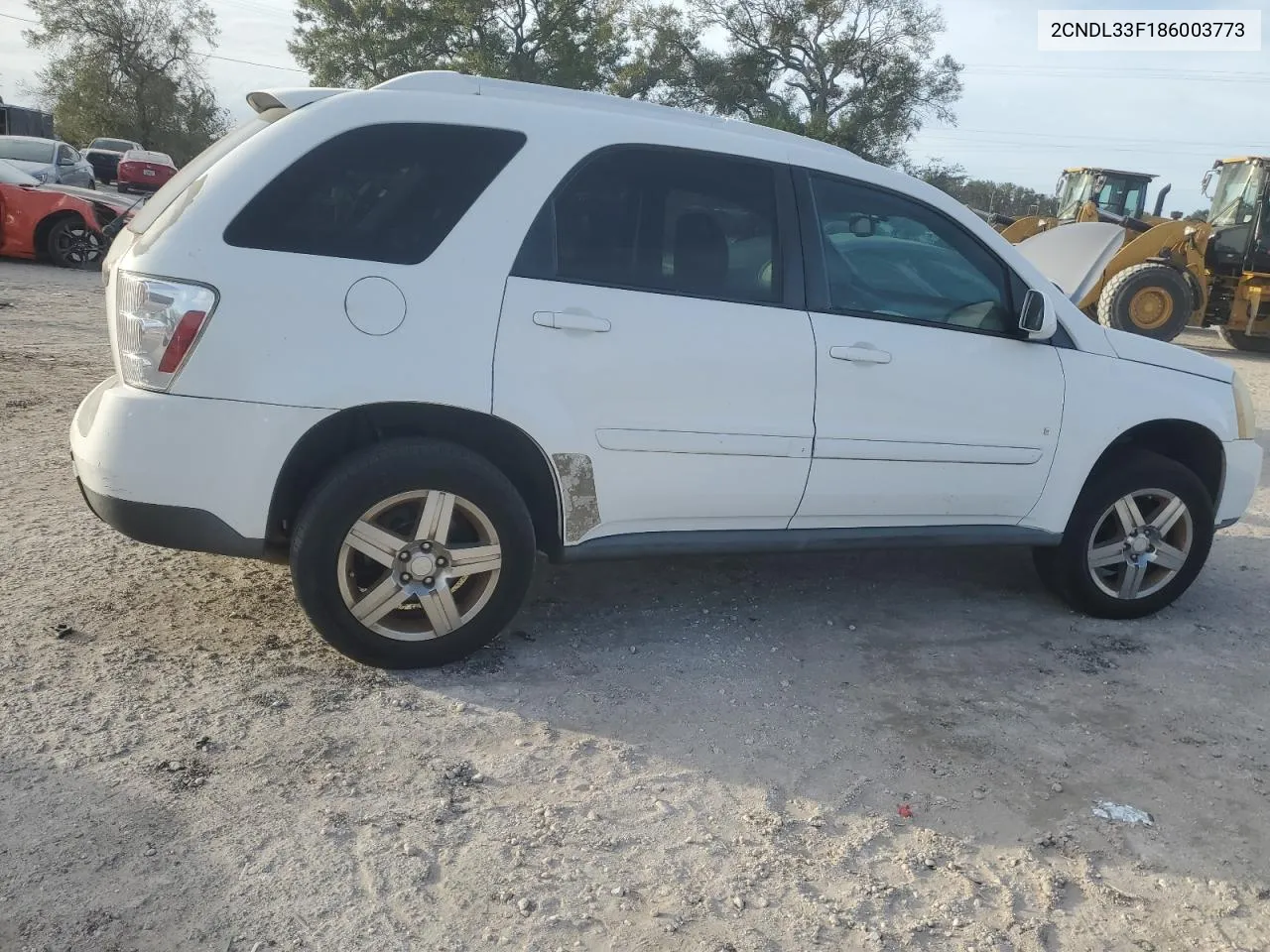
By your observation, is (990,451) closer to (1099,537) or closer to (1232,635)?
(1099,537)

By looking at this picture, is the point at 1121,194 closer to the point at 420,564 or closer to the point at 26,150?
the point at 420,564

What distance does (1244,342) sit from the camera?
17.4m

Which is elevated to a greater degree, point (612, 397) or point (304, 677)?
point (612, 397)

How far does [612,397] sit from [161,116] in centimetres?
5680

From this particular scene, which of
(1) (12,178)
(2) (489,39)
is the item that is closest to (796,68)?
(2) (489,39)

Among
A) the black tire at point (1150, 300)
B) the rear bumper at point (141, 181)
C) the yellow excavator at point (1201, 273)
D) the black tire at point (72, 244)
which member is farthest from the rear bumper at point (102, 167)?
the black tire at point (1150, 300)

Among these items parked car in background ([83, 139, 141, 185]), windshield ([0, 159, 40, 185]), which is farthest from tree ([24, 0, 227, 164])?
windshield ([0, 159, 40, 185])

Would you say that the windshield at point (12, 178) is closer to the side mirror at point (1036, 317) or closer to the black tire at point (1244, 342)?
the side mirror at point (1036, 317)

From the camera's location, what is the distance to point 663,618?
441 centimetres

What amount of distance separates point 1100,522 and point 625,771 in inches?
101

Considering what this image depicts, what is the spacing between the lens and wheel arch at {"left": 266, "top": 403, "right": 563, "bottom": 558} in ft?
11.1

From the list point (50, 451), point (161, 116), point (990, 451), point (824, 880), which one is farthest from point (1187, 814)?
point (161, 116)

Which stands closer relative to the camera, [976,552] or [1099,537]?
[1099,537]

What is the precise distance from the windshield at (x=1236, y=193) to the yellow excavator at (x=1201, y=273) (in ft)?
0.05
